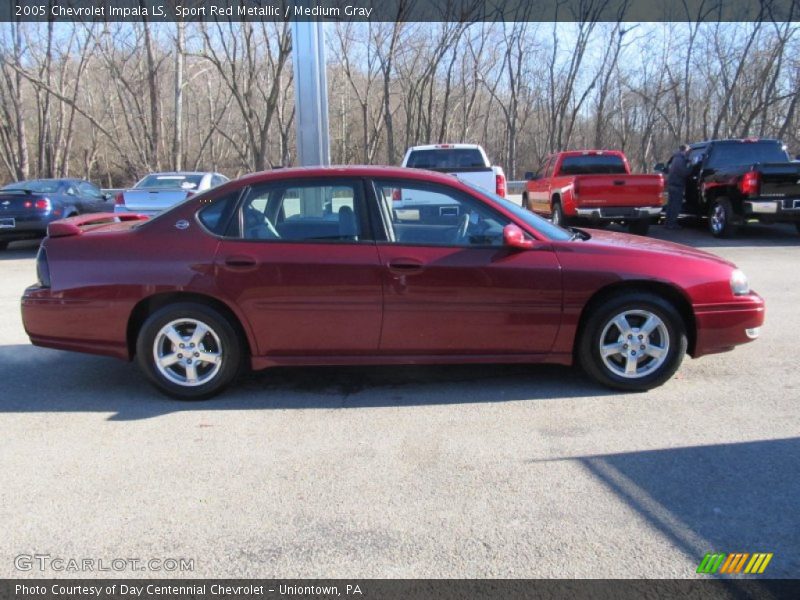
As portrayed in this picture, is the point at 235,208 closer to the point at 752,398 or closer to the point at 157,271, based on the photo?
the point at 157,271

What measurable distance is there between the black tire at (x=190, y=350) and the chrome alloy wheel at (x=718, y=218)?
11297 mm

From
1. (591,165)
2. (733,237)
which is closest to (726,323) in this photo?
(733,237)

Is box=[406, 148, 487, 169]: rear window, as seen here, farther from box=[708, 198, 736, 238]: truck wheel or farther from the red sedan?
the red sedan

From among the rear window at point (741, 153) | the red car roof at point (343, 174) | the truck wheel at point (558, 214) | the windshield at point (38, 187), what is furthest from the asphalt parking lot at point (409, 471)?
the rear window at point (741, 153)

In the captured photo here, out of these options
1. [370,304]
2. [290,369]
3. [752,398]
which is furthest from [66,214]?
[752,398]

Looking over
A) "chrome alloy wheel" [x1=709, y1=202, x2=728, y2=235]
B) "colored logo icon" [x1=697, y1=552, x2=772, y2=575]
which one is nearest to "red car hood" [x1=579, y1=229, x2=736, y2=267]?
"colored logo icon" [x1=697, y1=552, x2=772, y2=575]

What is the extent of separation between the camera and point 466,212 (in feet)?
14.4

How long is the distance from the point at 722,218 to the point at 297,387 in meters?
11.0

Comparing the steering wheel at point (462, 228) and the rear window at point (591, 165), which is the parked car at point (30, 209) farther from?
the rear window at point (591, 165)

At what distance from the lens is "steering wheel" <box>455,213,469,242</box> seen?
4.35 metres

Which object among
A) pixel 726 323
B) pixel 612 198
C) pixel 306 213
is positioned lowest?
pixel 726 323

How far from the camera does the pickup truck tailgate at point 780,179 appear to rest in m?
11.2

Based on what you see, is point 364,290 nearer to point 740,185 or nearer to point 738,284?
point 738,284

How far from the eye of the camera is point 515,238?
422cm
